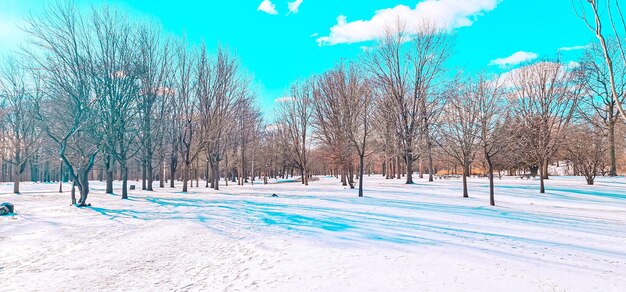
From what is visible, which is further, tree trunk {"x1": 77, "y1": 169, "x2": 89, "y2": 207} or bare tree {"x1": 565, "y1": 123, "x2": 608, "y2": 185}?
bare tree {"x1": 565, "y1": 123, "x2": 608, "y2": 185}

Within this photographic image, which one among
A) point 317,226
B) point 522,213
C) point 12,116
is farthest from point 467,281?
point 12,116

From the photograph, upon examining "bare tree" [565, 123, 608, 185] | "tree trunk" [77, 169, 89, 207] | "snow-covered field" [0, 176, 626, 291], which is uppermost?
"bare tree" [565, 123, 608, 185]

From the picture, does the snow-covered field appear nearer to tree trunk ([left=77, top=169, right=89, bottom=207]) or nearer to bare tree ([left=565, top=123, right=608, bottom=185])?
tree trunk ([left=77, top=169, right=89, bottom=207])

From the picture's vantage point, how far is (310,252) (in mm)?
6863

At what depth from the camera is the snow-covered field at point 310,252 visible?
5070 millimetres

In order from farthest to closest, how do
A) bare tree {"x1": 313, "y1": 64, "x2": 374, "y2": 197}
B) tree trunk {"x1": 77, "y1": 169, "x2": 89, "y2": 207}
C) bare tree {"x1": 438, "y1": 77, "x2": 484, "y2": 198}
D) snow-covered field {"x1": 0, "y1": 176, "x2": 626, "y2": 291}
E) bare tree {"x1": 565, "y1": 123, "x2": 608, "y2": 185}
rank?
1. bare tree {"x1": 565, "y1": 123, "x2": 608, "y2": 185}
2. bare tree {"x1": 313, "y1": 64, "x2": 374, "y2": 197}
3. bare tree {"x1": 438, "y1": 77, "x2": 484, "y2": 198}
4. tree trunk {"x1": 77, "y1": 169, "x2": 89, "y2": 207}
5. snow-covered field {"x1": 0, "y1": 176, "x2": 626, "y2": 291}

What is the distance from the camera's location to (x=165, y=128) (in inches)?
1104

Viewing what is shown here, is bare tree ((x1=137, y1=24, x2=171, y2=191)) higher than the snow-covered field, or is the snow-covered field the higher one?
bare tree ((x1=137, y1=24, x2=171, y2=191))

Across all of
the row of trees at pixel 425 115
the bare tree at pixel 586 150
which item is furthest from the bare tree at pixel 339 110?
the bare tree at pixel 586 150

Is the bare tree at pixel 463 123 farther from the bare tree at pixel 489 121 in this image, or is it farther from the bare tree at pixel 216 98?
the bare tree at pixel 216 98

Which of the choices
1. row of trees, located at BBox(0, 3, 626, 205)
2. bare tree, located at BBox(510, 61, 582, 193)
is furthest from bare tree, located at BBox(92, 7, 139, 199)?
bare tree, located at BBox(510, 61, 582, 193)

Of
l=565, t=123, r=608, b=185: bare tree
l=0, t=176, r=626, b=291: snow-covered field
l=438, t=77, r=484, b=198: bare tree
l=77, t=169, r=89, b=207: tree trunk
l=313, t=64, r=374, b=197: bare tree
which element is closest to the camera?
l=0, t=176, r=626, b=291: snow-covered field

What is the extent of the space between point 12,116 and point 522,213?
39525 millimetres

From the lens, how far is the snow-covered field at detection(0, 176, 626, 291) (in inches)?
200
